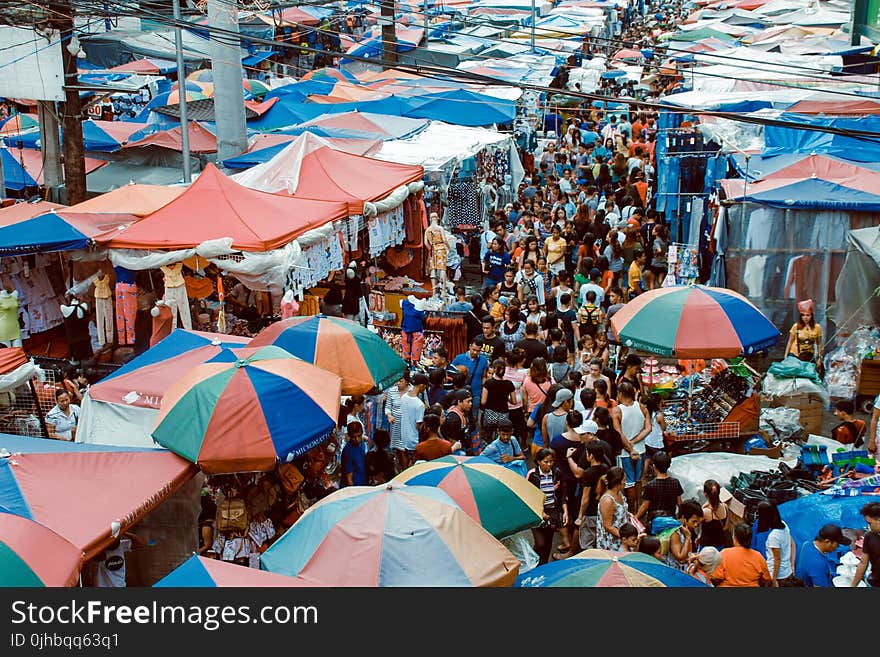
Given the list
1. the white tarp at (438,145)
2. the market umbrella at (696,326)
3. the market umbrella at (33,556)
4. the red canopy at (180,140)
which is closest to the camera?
the market umbrella at (33,556)

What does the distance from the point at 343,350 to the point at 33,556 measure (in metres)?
4.06

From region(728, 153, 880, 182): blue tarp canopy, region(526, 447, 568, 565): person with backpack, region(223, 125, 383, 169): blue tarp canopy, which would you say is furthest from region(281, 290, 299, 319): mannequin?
region(728, 153, 880, 182): blue tarp canopy

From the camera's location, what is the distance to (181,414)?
728 cm

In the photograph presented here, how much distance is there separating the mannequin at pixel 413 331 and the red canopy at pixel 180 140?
23.9ft

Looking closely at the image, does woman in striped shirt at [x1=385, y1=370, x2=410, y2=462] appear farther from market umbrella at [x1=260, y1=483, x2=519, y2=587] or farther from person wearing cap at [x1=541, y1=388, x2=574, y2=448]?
market umbrella at [x1=260, y1=483, x2=519, y2=587]

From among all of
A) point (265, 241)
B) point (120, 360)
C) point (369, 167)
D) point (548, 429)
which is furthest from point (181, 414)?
point (369, 167)

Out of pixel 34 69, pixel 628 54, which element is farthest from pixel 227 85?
pixel 628 54

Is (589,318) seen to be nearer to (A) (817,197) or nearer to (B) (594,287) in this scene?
(B) (594,287)

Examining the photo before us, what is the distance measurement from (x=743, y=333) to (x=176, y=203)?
657cm

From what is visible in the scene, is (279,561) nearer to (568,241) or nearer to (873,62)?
(568,241)

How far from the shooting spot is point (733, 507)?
7.98m

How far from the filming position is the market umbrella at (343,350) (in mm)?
9023

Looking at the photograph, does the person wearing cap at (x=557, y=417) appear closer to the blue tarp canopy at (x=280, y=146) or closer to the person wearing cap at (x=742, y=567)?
the person wearing cap at (x=742, y=567)

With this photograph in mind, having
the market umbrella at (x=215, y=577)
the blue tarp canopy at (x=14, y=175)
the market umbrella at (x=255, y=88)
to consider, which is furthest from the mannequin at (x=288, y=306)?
the market umbrella at (x=255, y=88)
